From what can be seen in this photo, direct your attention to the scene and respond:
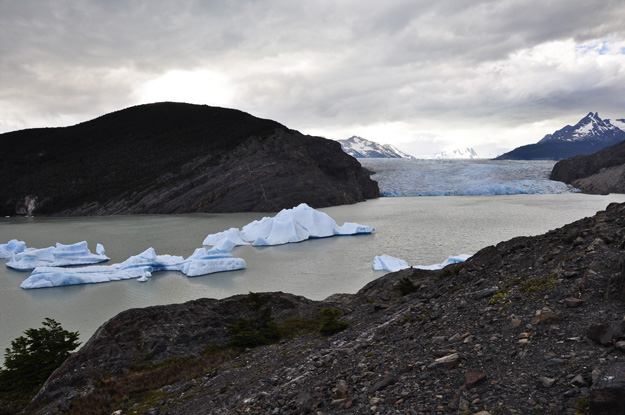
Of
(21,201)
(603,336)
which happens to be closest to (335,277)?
(603,336)

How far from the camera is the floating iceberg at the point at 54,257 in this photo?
92.6 feet

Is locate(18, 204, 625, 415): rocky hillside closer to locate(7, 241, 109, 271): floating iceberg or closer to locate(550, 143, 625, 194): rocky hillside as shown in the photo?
locate(7, 241, 109, 271): floating iceberg

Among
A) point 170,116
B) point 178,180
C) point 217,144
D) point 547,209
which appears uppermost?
point 170,116

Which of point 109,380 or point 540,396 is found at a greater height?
point 540,396

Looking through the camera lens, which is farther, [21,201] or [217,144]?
[217,144]

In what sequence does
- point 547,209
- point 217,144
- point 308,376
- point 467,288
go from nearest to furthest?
point 308,376
point 467,288
point 547,209
point 217,144

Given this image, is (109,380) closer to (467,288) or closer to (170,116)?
(467,288)

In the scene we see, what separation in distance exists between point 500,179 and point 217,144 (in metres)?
62.5

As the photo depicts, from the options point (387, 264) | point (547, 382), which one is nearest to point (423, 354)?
point (547, 382)

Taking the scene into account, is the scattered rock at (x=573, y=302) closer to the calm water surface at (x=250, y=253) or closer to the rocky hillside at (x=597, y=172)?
the calm water surface at (x=250, y=253)

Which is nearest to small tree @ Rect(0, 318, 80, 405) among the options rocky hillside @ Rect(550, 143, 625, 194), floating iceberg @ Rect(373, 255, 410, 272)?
floating iceberg @ Rect(373, 255, 410, 272)

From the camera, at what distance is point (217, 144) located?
274ft

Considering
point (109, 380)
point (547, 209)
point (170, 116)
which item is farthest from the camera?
point (170, 116)

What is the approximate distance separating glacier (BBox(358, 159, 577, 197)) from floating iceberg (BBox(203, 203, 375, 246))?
5651 cm
